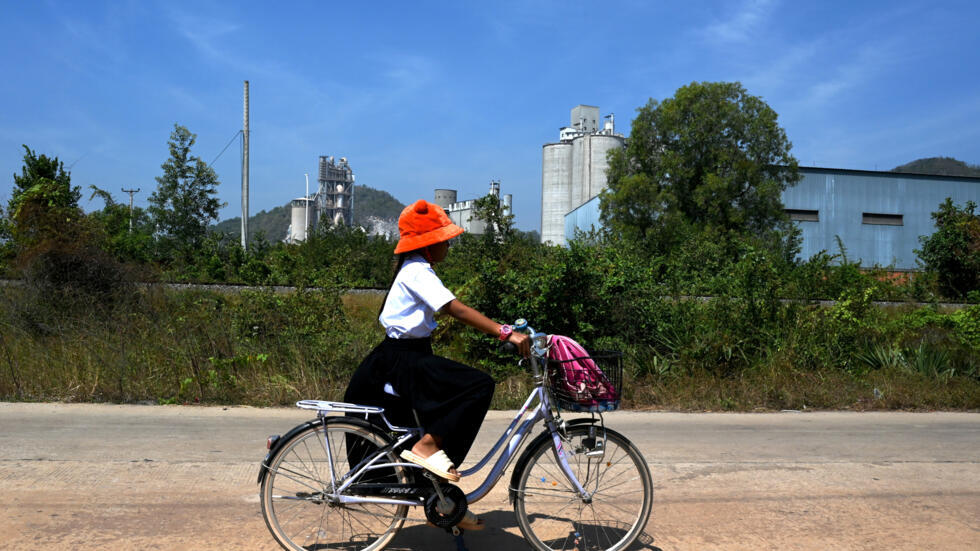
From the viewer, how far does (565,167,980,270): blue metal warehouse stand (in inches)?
1828

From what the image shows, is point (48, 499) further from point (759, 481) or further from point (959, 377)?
→ point (959, 377)

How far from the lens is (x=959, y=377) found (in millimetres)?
10516

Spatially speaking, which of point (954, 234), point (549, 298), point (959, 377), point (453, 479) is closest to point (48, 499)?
point (453, 479)

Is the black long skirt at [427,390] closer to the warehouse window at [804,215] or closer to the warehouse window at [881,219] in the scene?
the warehouse window at [804,215]

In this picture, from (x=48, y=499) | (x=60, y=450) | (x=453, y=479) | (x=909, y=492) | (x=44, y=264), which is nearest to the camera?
(x=453, y=479)

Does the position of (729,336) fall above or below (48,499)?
above

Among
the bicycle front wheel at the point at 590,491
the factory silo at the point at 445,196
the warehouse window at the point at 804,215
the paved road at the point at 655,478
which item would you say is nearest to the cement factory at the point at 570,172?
the warehouse window at the point at 804,215

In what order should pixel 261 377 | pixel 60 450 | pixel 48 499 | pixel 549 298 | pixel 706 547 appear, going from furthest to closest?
pixel 549 298 < pixel 261 377 < pixel 60 450 < pixel 48 499 < pixel 706 547

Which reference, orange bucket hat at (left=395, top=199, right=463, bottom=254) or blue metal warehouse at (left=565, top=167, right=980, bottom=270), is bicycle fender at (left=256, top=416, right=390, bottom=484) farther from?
blue metal warehouse at (left=565, top=167, right=980, bottom=270)

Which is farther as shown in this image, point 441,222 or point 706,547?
point 706,547

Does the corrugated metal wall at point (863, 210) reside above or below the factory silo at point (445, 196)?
below

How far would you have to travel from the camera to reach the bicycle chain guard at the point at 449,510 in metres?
3.78

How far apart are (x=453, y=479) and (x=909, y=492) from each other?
388cm

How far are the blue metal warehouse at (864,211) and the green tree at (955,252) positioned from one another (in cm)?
1124
